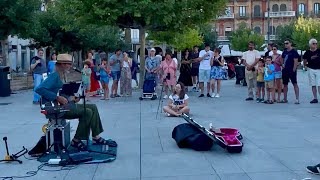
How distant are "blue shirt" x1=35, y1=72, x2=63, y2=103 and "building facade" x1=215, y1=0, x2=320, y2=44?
70853mm

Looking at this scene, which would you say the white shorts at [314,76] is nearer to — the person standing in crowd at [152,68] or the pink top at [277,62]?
the pink top at [277,62]

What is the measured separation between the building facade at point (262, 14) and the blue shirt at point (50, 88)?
70.9m

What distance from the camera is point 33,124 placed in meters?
12.6

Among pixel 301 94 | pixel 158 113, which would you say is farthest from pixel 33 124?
pixel 301 94

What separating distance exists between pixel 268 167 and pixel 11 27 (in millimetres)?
21694

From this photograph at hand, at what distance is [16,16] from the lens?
87.0 feet

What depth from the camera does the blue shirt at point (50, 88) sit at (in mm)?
8391

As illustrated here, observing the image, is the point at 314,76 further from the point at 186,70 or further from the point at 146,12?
the point at 146,12

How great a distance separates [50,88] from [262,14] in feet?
241

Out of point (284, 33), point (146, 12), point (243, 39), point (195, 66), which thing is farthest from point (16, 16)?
point (284, 33)

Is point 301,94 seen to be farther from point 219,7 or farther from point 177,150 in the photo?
point 177,150

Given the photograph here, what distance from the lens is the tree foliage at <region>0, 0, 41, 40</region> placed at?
2605cm

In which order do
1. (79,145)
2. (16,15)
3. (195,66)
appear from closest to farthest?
1. (79,145)
2. (195,66)
3. (16,15)

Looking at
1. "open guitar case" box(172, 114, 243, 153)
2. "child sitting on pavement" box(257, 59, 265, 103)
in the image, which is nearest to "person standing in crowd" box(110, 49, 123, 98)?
"child sitting on pavement" box(257, 59, 265, 103)
